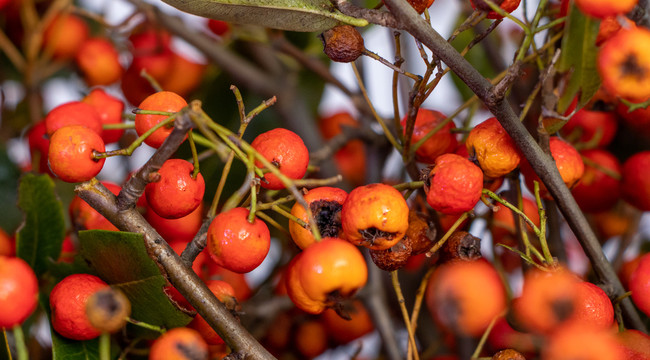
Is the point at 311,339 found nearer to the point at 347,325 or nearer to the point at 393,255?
the point at 347,325

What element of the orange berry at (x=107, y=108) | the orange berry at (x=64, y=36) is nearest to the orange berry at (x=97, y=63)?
the orange berry at (x=64, y=36)

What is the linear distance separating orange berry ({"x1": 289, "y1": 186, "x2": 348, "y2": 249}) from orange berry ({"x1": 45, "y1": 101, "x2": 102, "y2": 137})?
203 millimetres

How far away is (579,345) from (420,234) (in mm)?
157

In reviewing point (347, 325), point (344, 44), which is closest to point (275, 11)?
point (344, 44)

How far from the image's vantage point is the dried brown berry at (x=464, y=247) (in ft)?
1.48

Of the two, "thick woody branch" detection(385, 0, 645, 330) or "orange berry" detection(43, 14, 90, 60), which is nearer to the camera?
"thick woody branch" detection(385, 0, 645, 330)

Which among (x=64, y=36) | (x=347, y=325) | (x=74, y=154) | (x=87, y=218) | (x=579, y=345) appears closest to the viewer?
(x=579, y=345)

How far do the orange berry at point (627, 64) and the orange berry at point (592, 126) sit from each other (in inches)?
8.3

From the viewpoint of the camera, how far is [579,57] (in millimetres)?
459

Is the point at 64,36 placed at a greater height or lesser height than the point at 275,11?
lesser

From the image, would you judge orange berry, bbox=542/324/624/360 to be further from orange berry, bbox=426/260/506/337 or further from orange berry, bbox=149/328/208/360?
orange berry, bbox=149/328/208/360

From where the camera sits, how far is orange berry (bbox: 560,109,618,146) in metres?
0.60

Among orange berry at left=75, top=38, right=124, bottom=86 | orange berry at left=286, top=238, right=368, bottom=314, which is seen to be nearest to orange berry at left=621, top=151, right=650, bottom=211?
orange berry at left=286, top=238, right=368, bottom=314

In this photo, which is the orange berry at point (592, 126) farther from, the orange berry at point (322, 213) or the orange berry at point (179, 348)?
the orange berry at point (179, 348)
